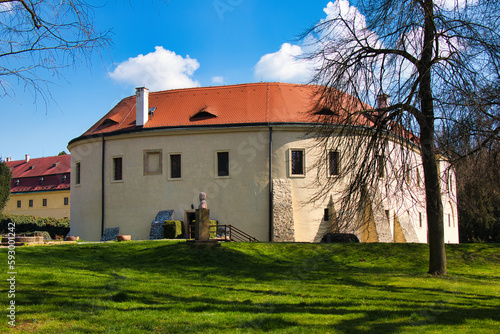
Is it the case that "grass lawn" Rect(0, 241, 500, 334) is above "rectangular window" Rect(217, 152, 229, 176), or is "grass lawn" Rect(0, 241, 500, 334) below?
below

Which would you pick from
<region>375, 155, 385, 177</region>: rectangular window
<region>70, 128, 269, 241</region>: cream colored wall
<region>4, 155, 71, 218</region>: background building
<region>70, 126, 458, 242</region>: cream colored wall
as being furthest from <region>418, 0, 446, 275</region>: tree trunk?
<region>4, 155, 71, 218</region>: background building

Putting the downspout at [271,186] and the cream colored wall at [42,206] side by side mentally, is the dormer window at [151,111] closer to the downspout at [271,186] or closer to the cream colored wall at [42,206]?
the downspout at [271,186]

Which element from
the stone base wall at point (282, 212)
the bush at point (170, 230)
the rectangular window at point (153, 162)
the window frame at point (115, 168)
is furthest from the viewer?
the window frame at point (115, 168)

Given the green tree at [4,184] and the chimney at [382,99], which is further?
the green tree at [4,184]

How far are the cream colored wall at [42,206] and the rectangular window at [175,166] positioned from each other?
104 feet

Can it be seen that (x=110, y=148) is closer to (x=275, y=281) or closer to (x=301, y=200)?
(x=301, y=200)

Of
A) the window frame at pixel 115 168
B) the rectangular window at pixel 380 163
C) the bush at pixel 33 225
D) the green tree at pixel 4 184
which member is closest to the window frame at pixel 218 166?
the window frame at pixel 115 168

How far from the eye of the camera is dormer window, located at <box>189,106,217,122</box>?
2944 centimetres

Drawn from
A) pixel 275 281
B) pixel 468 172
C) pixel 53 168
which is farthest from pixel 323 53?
pixel 53 168

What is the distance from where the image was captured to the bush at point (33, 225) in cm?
3894

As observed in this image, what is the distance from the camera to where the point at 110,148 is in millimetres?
30656

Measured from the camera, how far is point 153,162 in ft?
96.9

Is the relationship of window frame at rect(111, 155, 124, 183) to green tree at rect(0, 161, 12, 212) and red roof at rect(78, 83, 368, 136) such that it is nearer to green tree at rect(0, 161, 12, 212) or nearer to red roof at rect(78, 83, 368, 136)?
red roof at rect(78, 83, 368, 136)

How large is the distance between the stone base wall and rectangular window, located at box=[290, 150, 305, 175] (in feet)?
3.74
